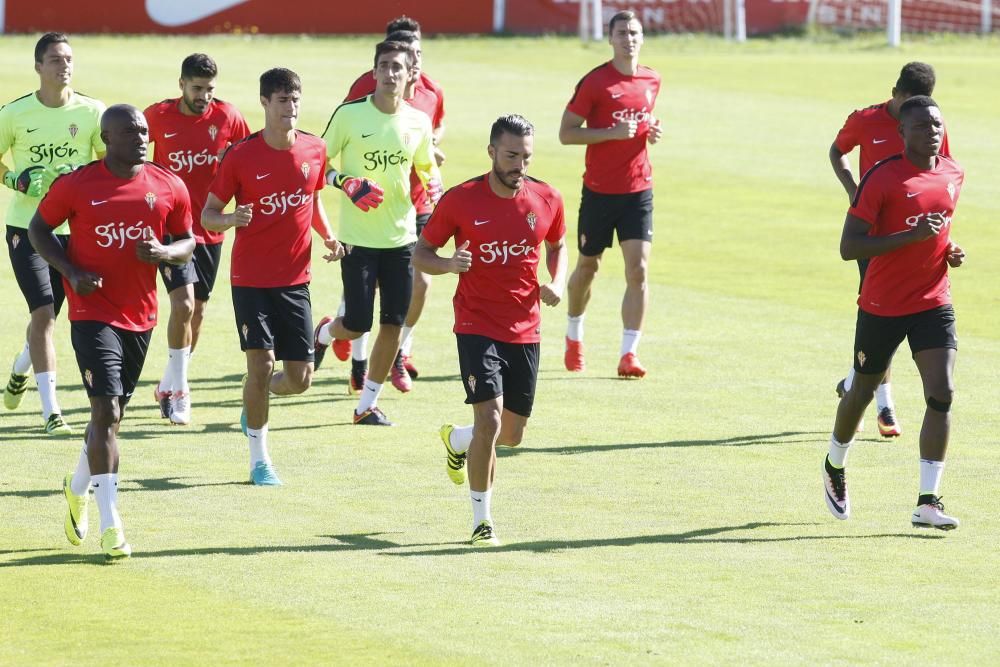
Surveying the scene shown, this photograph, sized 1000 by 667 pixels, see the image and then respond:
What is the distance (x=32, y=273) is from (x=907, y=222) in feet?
20.0

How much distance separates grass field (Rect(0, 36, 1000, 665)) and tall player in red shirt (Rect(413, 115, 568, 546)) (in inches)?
25.6

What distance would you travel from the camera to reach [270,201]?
1148 centimetres

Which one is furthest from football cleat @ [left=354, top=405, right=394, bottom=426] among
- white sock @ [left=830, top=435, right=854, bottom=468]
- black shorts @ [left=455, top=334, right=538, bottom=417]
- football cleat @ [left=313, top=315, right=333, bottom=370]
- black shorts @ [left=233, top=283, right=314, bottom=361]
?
white sock @ [left=830, top=435, right=854, bottom=468]

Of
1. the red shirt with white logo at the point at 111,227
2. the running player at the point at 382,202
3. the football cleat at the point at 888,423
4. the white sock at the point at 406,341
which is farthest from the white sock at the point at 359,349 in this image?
the red shirt with white logo at the point at 111,227

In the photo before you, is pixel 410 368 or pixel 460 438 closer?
pixel 460 438

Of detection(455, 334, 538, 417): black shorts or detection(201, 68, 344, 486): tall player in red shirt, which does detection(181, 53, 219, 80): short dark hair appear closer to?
detection(201, 68, 344, 486): tall player in red shirt

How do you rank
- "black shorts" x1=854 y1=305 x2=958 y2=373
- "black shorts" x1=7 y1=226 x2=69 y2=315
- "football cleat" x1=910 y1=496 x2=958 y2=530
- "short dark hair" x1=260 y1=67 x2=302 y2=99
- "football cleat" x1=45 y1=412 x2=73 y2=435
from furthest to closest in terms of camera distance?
"football cleat" x1=45 y1=412 x2=73 y2=435 → "black shorts" x1=7 y1=226 x2=69 y2=315 → "short dark hair" x1=260 y1=67 x2=302 y2=99 → "black shorts" x1=854 y1=305 x2=958 y2=373 → "football cleat" x1=910 y1=496 x2=958 y2=530

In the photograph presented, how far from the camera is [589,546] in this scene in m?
9.92

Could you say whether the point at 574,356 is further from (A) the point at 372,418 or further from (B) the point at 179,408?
(B) the point at 179,408

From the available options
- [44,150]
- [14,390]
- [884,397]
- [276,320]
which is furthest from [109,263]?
[884,397]

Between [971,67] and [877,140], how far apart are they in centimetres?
3001

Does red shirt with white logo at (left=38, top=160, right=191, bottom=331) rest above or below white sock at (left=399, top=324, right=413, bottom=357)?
above

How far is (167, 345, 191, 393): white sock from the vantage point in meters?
13.2

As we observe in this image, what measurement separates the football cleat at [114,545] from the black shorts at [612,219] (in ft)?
22.6
